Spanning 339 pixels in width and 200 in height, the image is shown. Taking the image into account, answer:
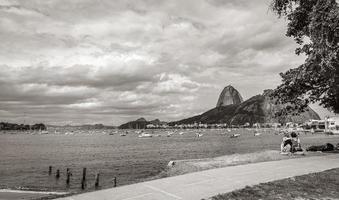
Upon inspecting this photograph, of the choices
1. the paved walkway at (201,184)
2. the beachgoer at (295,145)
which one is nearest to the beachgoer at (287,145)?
the beachgoer at (295,145)

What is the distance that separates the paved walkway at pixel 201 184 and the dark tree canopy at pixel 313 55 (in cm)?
563

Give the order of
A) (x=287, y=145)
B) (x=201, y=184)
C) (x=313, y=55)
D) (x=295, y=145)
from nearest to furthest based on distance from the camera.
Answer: (x=201, y=184), (x=313, y=55), (x=287, y=145), (x=295, y=145)

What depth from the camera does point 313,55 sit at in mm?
20406

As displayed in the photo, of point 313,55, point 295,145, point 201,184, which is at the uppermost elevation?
point 313,55

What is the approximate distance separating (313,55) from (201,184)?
1114 centimetres

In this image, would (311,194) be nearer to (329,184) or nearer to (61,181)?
(329,184)

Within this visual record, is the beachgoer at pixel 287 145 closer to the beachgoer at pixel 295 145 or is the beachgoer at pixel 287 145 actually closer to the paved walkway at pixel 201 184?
the beachgoer at pixel 295 145

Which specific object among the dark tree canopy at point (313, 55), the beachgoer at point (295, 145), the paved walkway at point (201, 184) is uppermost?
the dark tree canopy at point (313, 55)

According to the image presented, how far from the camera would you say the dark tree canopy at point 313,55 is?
63.5 feet

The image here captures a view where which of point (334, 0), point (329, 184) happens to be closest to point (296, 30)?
point (334, 0)

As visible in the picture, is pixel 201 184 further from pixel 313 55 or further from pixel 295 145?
pixel 295 145

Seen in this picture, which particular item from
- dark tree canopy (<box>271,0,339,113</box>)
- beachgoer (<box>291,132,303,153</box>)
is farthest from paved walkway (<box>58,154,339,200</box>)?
beachgoer (<box>291,132,303,153</box>)

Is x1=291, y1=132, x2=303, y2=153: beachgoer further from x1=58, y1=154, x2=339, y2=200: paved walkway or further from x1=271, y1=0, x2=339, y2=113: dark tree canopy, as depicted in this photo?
x1=58, y1=154, x2=339, y2=200: paved walkway

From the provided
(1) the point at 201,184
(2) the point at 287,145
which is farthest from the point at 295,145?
(1) the point at 201,184
